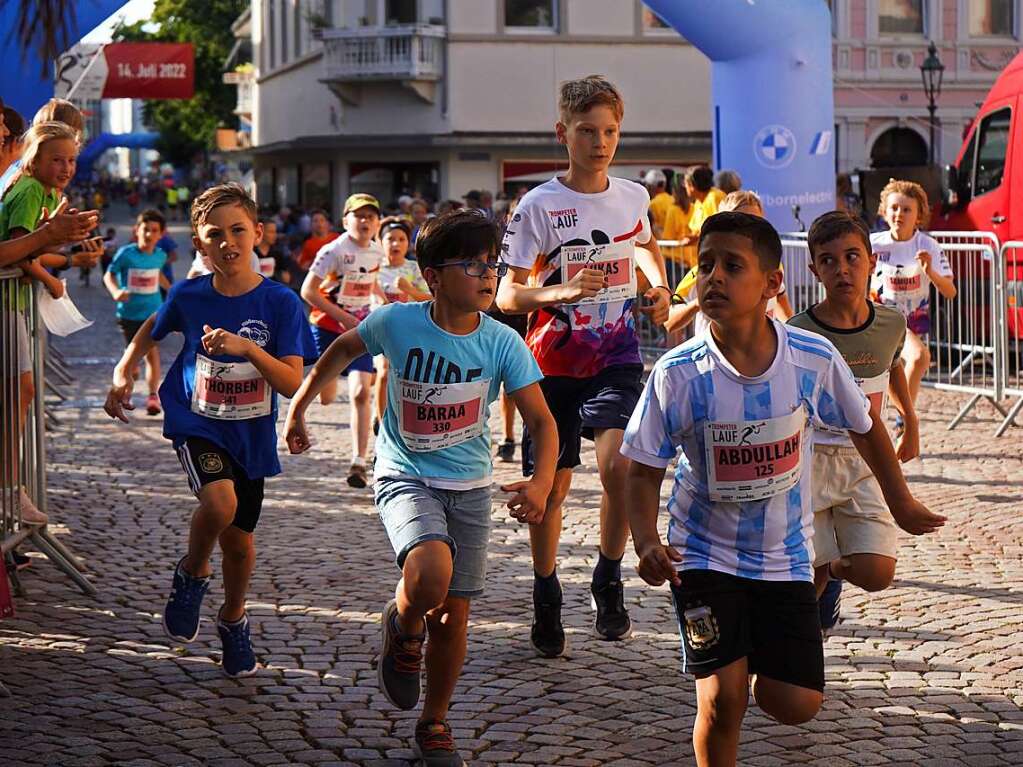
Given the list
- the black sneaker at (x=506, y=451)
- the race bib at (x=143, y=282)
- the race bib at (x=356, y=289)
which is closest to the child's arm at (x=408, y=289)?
the race bib at (x=356, y=289)

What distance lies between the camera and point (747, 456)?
4492mm

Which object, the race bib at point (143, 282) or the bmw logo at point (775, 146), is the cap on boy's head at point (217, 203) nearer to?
the race bib at point (143, 282)

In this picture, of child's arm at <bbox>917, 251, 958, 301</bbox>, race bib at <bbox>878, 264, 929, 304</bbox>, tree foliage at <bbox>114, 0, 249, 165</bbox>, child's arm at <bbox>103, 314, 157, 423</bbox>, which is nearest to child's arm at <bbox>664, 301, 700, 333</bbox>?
child's arm at <bbox>103, 314, 157, 423</bbox>

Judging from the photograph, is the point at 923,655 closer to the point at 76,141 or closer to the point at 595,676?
the point at 595,676

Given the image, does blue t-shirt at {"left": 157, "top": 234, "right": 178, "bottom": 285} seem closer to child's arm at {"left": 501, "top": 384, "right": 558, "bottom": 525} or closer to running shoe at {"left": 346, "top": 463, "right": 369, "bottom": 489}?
running shoe at {"left": 346, "top": 463, "right": 369, "bottom": 489}

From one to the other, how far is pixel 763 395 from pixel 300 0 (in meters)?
44.0

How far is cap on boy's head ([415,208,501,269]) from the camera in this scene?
17.4 ft

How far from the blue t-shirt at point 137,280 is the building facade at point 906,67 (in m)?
27.2

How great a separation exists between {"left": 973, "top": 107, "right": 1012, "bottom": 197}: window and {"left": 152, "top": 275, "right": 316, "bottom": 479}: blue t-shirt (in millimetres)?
12711

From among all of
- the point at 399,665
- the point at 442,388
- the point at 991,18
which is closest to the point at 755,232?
the point at 442,388

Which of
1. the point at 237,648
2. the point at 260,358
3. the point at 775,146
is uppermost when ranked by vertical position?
the point at 775,146

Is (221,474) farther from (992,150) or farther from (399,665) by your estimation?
(992,150)

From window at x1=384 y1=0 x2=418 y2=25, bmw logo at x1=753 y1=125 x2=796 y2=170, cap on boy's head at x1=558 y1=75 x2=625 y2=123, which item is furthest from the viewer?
window at x1=384 y1=0 x2=418 y2=25

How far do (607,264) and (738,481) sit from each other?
7.48ft
